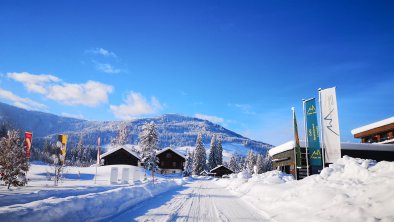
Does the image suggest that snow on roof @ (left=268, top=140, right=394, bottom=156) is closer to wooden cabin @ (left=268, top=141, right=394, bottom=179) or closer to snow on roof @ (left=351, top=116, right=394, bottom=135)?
wooden cabin @ (left=268, top=141, right=394, bottom=179)

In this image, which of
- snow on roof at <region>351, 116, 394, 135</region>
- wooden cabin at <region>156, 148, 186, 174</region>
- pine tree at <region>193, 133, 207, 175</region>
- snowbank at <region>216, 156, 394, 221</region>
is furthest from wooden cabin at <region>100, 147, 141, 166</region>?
snowbank at <region>216, 156, 394, 221</region>

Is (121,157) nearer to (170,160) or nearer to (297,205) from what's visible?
(170,160)

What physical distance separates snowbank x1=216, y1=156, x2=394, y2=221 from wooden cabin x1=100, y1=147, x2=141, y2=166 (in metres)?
50.6

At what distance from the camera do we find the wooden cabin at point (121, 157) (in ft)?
199

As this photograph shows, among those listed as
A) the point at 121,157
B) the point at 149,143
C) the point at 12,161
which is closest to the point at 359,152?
the point at 149,143

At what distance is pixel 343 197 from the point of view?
8.73 metres

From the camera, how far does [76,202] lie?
8.88 meters

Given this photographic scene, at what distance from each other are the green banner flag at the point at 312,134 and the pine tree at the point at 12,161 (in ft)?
66.9

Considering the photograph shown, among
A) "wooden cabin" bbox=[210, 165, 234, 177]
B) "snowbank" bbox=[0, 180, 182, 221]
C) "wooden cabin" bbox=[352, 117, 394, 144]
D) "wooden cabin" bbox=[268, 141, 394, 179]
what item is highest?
"wooden cabin" bbox=[352, 117, 394, 144]

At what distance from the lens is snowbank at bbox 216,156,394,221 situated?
286 inches

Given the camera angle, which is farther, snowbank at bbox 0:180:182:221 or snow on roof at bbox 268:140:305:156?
snow on roof at bbox 268:140:305:156

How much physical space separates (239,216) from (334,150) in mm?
9339

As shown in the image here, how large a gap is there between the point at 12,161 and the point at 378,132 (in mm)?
51726

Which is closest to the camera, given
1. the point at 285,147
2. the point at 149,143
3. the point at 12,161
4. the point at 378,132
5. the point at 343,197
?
the point at 343,197
